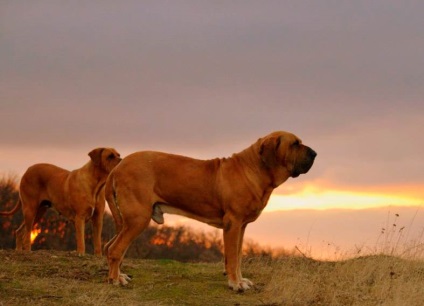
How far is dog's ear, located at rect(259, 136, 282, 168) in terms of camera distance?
10336 millimetres

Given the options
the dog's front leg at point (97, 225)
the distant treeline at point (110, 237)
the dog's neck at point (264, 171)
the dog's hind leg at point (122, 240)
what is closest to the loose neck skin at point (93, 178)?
the dog's front leg at point (97, 225)

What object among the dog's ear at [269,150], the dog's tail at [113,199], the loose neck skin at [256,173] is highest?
the dog's ear at [269,150]

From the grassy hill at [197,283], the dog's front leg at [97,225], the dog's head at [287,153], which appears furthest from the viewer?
the dog's front leg at [97,225]

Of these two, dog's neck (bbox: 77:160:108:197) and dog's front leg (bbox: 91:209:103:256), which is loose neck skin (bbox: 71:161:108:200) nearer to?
dog's neck (bbox: 77:160:108:197)

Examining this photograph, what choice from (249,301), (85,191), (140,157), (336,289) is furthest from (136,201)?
(85,191)

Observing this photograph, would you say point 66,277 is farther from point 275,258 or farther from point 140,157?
point 275,258

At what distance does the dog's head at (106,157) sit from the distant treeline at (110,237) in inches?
588

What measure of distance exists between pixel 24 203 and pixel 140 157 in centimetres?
731

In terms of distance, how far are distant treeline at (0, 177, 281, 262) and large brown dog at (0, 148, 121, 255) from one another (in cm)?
1306

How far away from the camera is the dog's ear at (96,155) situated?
14.9 meters

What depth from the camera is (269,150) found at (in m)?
10.4

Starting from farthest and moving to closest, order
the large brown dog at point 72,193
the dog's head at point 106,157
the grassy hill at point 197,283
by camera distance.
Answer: the large brown dog at point 72,193 → the dog's head at point 106,157 → the grassy hill at point 197,283

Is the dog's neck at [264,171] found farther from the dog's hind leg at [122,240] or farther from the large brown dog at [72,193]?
the large brown dog at [72,193]

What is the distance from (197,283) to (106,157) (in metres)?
4.59
